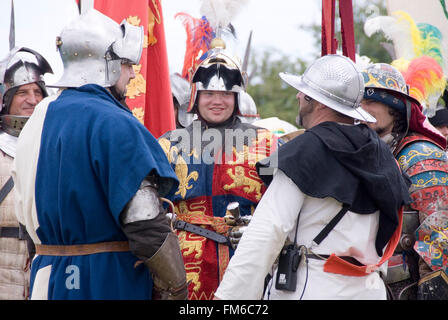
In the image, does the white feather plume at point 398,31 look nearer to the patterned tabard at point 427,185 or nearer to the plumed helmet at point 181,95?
the plumed helmet at point 181,95

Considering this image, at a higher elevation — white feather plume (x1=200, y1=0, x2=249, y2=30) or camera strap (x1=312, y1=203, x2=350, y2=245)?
white feather plume (x1=200, y1=0, x2=249, y2=30)

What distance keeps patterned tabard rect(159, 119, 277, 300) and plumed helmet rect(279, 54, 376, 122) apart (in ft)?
3.58

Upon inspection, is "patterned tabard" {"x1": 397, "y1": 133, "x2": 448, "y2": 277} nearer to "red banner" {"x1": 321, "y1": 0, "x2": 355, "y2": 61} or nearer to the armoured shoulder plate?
the armoured shoulder plate

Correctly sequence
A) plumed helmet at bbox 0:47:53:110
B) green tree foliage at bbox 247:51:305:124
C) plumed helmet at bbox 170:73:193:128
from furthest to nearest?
green tree foliage at bbox 247:51:305:124, plumed helmet at bbox 170:73:193:128, plumed helmet at bbox 0:47:53:110

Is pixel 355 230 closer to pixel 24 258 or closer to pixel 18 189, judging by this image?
pixel 18 189

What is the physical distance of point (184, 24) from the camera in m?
5.95

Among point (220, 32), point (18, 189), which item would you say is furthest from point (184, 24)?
point (18, 189)

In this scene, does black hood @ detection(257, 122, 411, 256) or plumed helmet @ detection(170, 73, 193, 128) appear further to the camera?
plumed helmet @ detection(170, 73, 193, 128)

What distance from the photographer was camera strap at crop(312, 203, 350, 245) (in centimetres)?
317

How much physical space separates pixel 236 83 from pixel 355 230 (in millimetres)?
1929

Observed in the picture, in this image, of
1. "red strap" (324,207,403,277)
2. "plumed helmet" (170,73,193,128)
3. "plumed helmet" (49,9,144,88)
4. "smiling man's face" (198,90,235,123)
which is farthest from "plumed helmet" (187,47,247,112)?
"red strap" (324,207,403,277)

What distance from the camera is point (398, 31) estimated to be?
21.6 feet

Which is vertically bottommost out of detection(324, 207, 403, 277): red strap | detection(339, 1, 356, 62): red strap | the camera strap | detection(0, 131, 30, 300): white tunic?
detection(0, 131, 30, 300): white tunic

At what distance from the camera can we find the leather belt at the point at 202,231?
4.32m
